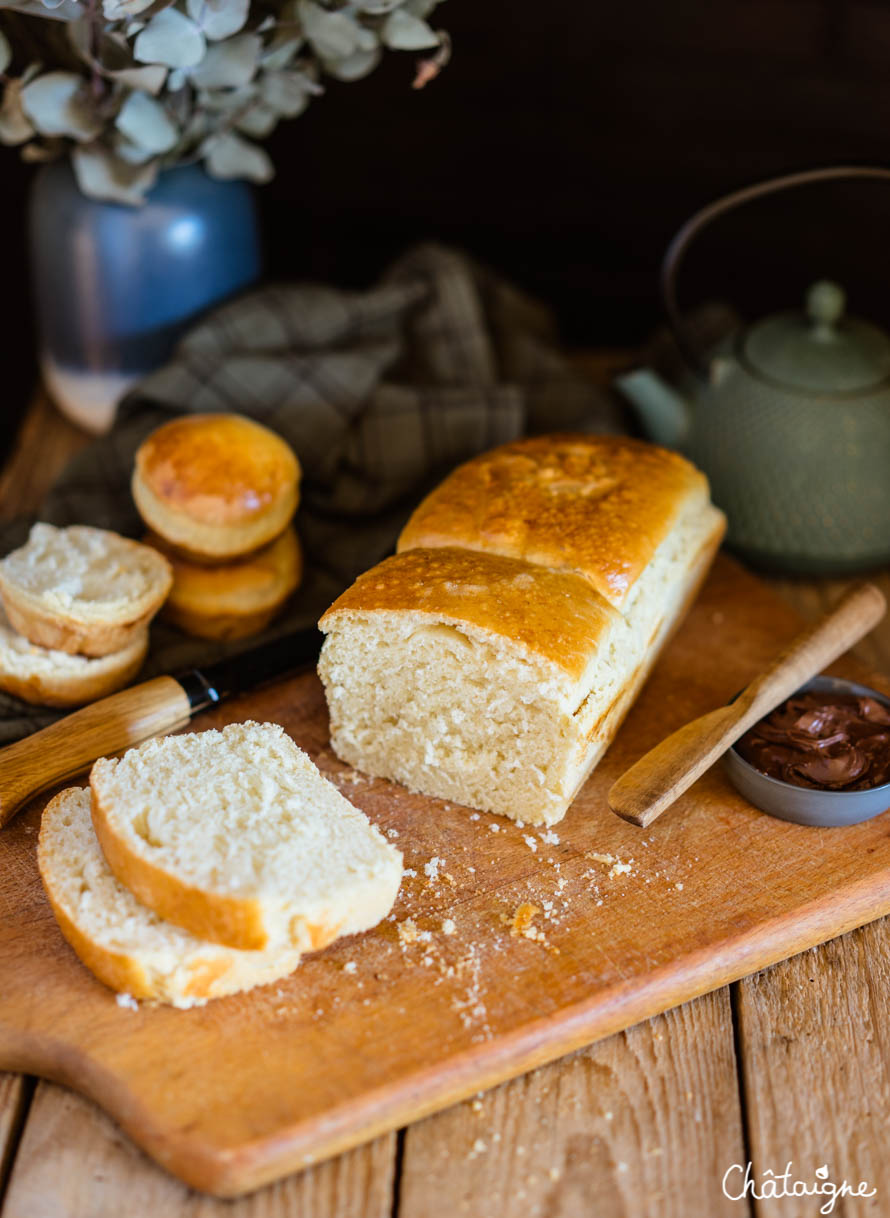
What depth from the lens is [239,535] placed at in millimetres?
2928

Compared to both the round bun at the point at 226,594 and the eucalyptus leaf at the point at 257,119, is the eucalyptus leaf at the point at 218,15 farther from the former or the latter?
the round bun at the point at 226,594

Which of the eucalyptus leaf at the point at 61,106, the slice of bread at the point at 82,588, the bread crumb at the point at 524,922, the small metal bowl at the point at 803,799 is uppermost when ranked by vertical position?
the eucalyptus leaf at the point at 61,106

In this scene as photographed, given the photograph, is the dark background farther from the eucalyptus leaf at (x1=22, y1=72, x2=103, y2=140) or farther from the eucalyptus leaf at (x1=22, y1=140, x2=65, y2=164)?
the eucalyptus leaf at (x1=22, y1=72, x2=103, y2=140)

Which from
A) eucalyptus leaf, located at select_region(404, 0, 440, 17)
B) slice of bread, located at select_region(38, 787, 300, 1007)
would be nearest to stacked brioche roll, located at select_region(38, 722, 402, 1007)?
slice of bread, located at select_region(38, 787, 300, 1007)

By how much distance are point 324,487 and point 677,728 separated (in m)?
1.28

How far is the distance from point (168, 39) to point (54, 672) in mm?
1484

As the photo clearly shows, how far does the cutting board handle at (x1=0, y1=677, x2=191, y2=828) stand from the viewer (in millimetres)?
2475

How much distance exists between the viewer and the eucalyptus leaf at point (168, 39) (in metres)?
2.69

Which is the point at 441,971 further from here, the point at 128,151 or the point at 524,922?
the point at 128,151

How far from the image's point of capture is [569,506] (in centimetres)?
277

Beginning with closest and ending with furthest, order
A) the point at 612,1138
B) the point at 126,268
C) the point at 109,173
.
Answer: the point at 612,1138, the point at 109,173, the point at 126,268

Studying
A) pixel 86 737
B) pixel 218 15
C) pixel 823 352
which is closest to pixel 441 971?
pixel 86 737

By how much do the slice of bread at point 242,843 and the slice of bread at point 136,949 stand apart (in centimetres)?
3

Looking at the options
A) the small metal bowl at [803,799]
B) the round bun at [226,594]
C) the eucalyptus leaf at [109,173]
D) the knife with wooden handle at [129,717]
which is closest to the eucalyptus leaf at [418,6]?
the eucalyptus leaf at [109,173]
